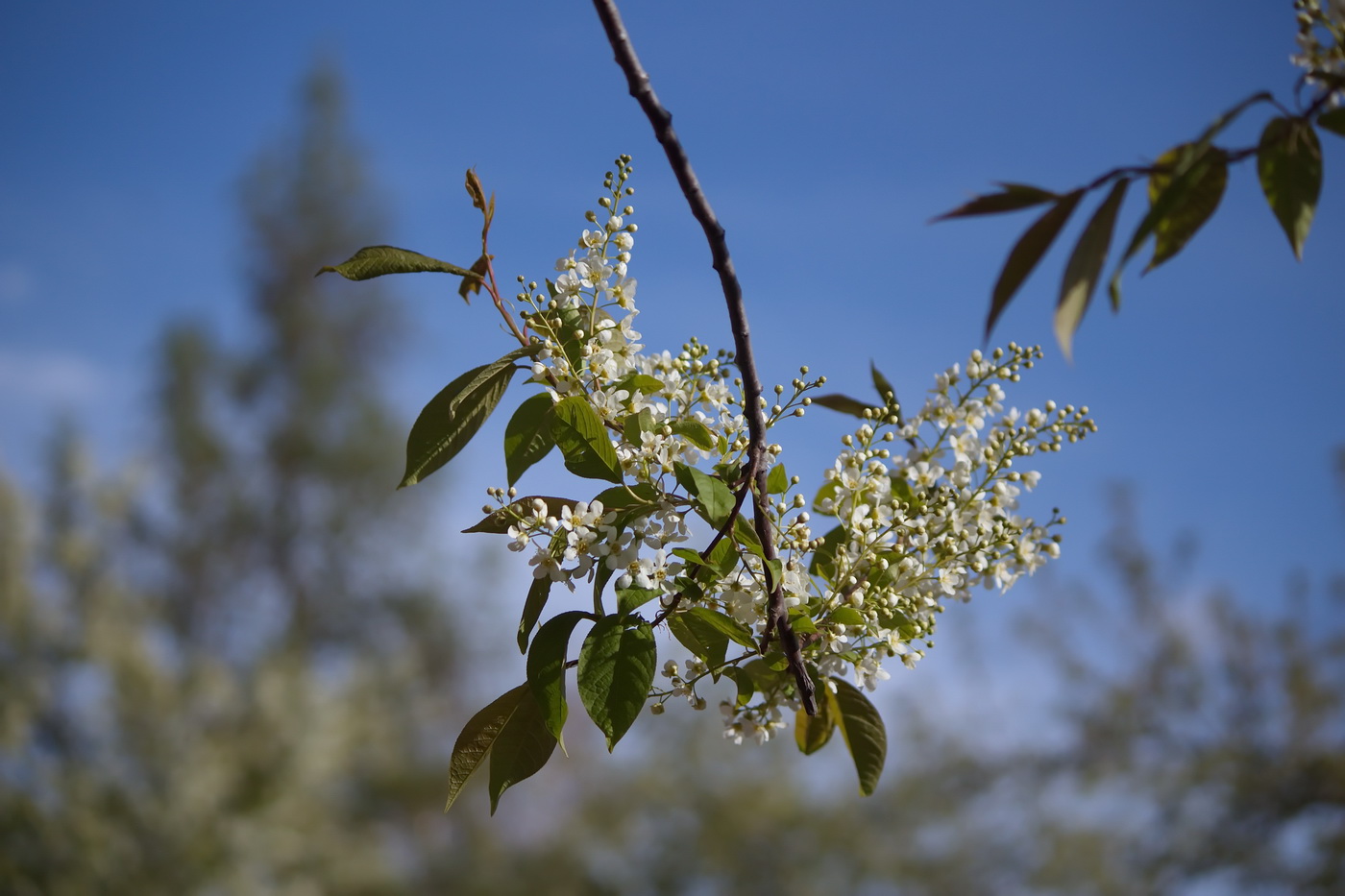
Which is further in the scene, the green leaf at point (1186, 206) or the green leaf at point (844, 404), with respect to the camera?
the green leaf at point (844, 404)

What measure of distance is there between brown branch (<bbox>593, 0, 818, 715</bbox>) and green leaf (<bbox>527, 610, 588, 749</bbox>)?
13 cm

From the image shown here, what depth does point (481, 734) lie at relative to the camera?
0.66 m

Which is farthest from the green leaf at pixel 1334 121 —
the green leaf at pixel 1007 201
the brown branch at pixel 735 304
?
the brown branch at pixel 735 304

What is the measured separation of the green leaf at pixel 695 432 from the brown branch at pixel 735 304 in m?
0.04

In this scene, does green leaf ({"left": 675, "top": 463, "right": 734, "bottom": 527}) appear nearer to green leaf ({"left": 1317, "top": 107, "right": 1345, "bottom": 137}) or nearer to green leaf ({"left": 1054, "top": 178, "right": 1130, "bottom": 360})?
green leaf ({"left": 1054, "top": 178, "right": 1130, "bottom": 360})

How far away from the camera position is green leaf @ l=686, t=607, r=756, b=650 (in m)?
0.61

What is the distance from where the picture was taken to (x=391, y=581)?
38.3ft

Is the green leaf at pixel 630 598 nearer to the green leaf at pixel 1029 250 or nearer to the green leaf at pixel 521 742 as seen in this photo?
the green leaf at pixel 521 742

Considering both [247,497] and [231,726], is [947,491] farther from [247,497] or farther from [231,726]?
[247,497]

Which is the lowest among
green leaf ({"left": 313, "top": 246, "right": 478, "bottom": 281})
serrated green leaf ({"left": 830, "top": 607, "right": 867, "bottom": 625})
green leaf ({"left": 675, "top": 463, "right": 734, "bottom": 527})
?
serrated green leaf ({"left": 830, "top": 607, "right": 867, "bottom": 625})

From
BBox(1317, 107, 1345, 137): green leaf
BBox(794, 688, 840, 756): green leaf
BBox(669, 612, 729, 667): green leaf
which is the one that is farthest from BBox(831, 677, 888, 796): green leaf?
BBox(1317, 107, 1345, 137): green leaf

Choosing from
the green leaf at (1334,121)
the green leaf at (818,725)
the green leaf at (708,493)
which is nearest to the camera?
the green leaf at (1334,121)

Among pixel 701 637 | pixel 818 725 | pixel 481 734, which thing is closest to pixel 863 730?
pixel 818 725

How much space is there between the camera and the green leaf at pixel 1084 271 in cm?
49
